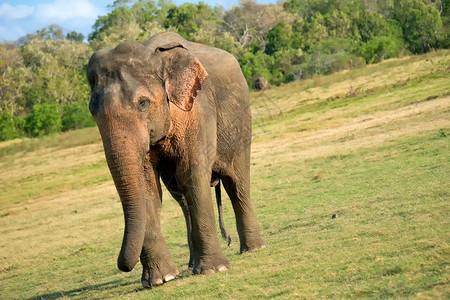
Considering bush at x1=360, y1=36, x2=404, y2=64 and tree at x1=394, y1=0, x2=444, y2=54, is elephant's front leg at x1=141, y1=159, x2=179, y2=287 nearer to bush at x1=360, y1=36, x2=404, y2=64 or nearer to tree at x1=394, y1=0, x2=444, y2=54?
tree at x1=394, y1=0, x2=444, y2=54

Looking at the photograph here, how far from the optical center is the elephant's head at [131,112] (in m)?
7.77

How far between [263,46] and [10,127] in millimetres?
18832

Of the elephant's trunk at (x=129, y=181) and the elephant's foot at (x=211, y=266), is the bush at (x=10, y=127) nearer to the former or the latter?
the elephant's foot at (x=211, y=266)

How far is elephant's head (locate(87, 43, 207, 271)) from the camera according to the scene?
7773mm

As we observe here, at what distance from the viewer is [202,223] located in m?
8.80

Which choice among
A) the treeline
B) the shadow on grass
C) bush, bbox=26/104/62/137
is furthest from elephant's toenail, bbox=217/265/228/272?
bush, bbox=26/104/62/137

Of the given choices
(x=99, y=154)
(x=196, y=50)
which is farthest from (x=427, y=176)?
(x=99, y=154)

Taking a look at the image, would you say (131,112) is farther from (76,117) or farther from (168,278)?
(76,117)

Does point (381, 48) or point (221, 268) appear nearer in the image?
point (221, 268)

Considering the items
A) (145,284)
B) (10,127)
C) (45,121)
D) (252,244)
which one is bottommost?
(10,127)

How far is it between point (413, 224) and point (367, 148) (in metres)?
10.5

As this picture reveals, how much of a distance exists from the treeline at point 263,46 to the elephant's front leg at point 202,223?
86.9 feet

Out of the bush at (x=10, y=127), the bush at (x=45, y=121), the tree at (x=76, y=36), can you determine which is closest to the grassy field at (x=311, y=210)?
the bush at (x=45, y=121)

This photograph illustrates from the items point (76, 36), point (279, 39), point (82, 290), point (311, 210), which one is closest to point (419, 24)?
point (279, 39)
